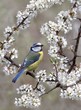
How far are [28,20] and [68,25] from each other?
0.19m

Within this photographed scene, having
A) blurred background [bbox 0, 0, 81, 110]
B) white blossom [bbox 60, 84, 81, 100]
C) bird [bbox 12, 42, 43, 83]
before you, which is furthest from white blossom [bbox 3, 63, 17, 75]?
blurred background [bbox 0, 0, 81, 110]

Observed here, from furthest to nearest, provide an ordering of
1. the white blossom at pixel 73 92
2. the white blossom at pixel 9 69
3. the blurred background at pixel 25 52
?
the blurred background at pixel 25 52 → the white blossom at pixel 9 69 → the white blossom at pixel 73 92

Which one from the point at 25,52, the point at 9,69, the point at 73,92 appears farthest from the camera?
the point at 25,52

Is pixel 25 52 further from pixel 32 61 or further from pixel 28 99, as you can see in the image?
pixel 28 99

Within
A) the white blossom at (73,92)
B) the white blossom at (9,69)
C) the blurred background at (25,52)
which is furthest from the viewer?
the blurred background at (25,52)

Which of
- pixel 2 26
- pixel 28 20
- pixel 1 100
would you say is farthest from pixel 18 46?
pixel 28 20

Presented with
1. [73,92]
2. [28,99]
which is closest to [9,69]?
[28,99]

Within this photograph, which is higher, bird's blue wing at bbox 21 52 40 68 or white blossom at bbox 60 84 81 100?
bird's blue wing at bbox 21 52 40 68

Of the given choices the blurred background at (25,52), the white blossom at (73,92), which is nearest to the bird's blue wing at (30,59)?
the white blossom at (73,92)

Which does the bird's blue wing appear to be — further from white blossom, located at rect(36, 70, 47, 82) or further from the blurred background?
the blurred background

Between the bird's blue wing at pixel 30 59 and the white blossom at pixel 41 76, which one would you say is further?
the bird's blue wing at pixel 30 59

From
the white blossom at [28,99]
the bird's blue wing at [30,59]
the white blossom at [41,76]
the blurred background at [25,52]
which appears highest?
the bird's blue wing at [30,59]

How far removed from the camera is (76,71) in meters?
1.68

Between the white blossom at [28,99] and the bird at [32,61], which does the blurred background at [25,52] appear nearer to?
the bird at [32,61]
